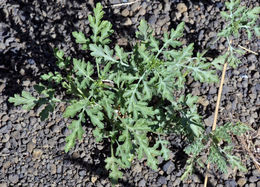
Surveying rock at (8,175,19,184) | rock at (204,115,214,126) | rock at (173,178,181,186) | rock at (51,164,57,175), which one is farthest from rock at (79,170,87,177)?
rock at (204,115,214,126)

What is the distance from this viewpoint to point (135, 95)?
12.2 ft

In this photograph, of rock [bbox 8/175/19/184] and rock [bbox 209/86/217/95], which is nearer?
rock [bbox 8/175/19/184]

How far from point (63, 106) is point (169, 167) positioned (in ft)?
4.68

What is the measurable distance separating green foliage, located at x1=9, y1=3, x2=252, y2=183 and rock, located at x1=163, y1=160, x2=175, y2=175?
7.4 inches

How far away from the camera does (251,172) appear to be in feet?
14.8

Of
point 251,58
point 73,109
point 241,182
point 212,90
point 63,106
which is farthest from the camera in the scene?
point 251,58

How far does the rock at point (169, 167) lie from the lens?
446 centimetres

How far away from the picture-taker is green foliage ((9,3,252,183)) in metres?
3.49

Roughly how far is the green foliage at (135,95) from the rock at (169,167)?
19 cm

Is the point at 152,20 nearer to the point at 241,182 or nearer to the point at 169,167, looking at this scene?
the point at 169,167

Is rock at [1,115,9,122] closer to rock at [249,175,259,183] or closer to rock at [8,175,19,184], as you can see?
rock at [8,175,19,184]

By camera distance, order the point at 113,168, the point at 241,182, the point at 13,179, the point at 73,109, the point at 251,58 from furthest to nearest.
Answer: the point at 251,58 < the point at 241,182 < the point at 13,179 < the point at 113,168 < the point at 73,109

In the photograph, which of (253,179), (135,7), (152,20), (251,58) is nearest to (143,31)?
(152,20)

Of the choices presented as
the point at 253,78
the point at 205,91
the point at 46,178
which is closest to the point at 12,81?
the point at 46,178
